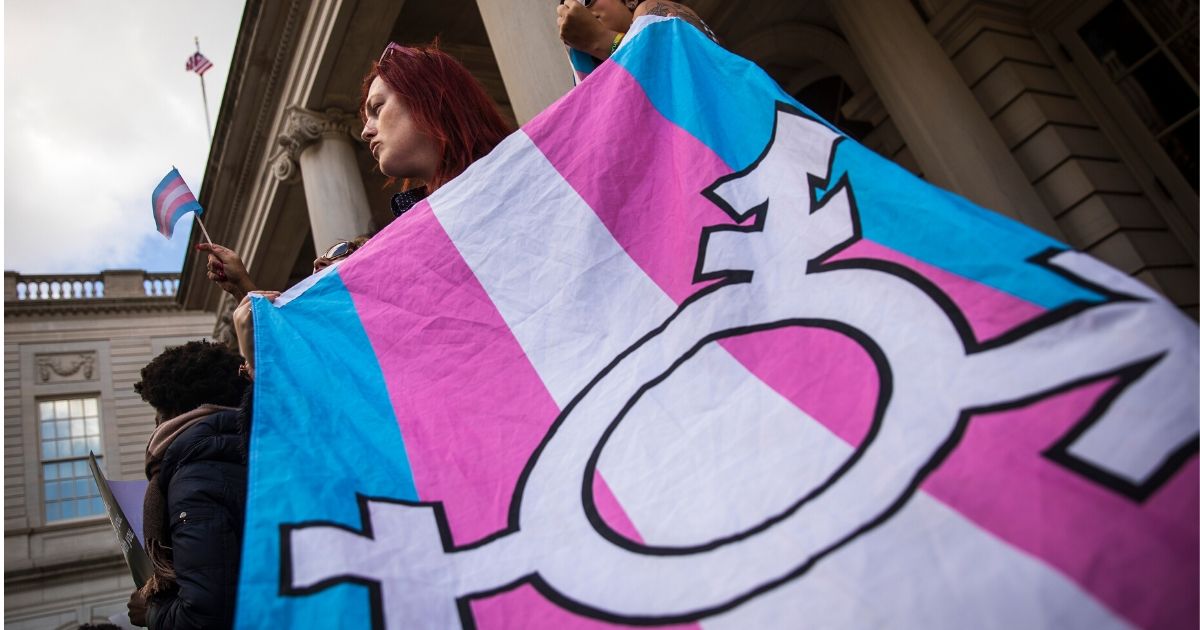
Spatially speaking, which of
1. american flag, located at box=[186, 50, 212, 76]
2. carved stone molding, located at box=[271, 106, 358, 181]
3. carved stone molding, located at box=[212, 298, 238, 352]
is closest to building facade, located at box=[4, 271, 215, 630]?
carved stone molding, located at box=[212, 298, 238, 352]

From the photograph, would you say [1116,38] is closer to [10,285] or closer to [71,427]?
[71,427]

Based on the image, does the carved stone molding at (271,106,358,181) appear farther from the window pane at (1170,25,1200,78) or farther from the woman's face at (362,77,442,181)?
the window pane at (1170,25,1200,78)

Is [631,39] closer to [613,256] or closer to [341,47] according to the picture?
[613,256]

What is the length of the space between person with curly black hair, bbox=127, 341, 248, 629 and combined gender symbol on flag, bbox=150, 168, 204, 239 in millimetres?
502

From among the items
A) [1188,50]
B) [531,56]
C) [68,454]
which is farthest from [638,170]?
[68,454]

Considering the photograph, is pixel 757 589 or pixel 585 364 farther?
pixel 585 364

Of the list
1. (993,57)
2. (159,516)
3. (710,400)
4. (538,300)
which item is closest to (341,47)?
(993,57)

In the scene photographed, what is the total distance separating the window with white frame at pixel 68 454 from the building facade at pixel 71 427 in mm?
29

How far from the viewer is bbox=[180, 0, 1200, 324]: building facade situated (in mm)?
5129

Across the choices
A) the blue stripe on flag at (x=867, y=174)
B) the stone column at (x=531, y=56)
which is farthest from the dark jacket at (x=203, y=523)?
the stone column at (x=531, y=56)

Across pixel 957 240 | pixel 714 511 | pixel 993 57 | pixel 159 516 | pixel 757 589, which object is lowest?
pixel 757 589

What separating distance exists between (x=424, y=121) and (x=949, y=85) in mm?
4702

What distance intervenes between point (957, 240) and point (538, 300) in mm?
763

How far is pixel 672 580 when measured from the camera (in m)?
1.02
